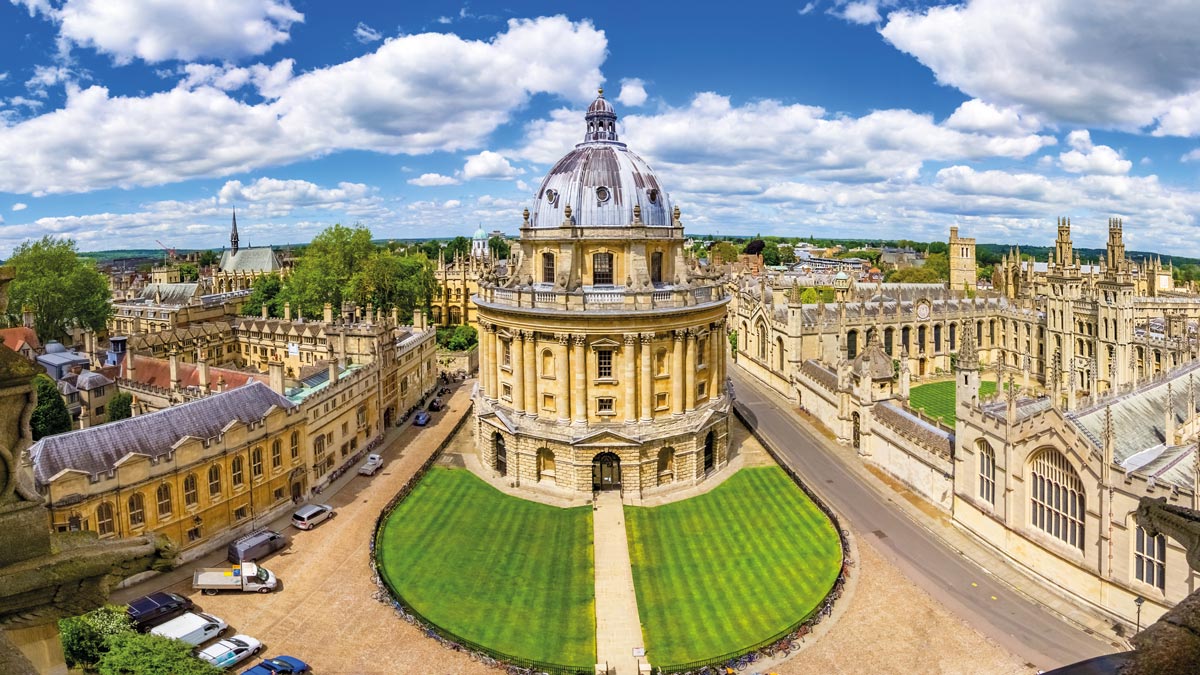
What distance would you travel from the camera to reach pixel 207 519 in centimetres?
3541

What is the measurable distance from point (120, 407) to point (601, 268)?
→ 110ft

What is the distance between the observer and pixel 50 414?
45.5 m

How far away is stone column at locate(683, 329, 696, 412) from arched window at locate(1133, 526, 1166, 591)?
23705 millimetres

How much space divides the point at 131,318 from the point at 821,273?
127m

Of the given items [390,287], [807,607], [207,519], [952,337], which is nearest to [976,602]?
[807,607]

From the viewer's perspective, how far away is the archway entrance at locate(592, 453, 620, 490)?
4412 cm

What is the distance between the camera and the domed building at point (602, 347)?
4344cm

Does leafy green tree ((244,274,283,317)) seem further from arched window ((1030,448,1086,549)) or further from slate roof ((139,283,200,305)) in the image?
arched window ((1030,448,1086,549))

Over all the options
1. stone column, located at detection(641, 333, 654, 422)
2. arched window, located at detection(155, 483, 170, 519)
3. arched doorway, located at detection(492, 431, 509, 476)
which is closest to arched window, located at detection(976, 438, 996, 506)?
stone column, located at detection(641, 333, 654, 422)

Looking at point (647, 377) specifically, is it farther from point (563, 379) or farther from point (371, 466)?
point (371, 466)

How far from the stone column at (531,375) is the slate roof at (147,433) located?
1365cm

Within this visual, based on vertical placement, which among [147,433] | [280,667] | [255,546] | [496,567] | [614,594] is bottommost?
[614,594]

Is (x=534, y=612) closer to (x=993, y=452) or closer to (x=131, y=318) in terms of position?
(x=993, y=452)

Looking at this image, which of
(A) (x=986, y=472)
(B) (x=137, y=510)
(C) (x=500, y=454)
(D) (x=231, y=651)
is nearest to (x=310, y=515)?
(B) (x=137, y=510)
